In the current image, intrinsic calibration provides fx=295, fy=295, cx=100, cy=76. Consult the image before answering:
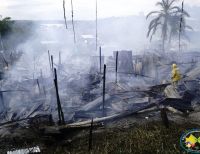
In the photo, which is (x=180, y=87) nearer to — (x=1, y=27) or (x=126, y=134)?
(x=126, y=134)

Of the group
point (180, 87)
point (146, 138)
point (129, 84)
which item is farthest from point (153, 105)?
point (129, 84)

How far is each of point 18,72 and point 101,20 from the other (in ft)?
108

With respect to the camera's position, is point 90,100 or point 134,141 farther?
point 90,100

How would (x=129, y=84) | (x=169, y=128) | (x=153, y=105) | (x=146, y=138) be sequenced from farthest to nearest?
(x=129, y=84), (x=153, y=105), (x=169, y=128), (x=146, y=138)

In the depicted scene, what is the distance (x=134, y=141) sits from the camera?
9258 millimetres

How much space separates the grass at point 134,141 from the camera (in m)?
8.80

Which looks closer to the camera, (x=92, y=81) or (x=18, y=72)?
(x=92, y=81)

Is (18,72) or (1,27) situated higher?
(1,27)

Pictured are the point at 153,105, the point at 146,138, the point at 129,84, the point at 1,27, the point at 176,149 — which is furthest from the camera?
the point at 1,27

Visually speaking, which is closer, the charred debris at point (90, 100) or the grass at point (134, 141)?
the grass at point (134, 141)

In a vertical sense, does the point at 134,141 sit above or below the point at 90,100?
above

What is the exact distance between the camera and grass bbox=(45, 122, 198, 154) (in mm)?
8797

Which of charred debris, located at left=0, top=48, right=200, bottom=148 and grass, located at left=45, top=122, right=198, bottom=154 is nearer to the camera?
grass, located at left=45, top=122, right=198, bottom=154

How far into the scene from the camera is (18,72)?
22797mm
